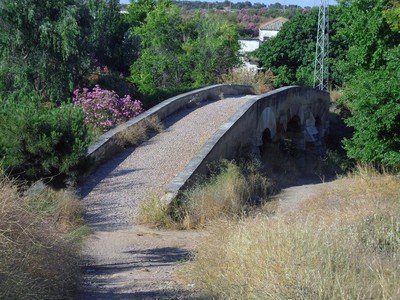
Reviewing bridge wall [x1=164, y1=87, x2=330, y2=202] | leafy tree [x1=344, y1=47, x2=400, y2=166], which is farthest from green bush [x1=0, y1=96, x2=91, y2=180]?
leafy tree [x1=344, y1=47, x2=400, y2=166]

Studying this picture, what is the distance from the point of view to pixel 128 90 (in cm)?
2498

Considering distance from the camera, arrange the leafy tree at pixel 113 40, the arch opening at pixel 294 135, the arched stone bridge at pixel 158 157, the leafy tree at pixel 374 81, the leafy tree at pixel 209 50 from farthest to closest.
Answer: the leafy tree at pixel 209 50
the leafy tree at pixel 113 40
the arch opening at pixel 294 135
the leafy tree at pixel 374 81
the arched stone bridge at pixel 158 157

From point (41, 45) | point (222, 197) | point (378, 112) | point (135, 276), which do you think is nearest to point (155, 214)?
point (222, 197)

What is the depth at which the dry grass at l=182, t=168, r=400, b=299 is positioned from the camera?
6.45 metres

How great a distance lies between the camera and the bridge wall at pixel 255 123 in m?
15.4

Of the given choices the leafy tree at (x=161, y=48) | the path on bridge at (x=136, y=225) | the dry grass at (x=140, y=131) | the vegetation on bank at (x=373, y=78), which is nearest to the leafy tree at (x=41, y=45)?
the dry grass at (x=140, y=131)

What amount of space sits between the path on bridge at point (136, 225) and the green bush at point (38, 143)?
4.54 ft

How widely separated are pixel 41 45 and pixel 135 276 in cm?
1337

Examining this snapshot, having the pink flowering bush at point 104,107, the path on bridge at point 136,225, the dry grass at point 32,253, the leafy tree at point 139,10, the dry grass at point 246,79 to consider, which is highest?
A: the leafy tree at point 139,10

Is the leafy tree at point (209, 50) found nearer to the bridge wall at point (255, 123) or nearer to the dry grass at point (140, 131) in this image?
the bridge wall at point (255, 123)

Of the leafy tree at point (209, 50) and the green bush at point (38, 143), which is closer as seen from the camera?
the green bush at point (38, 143)

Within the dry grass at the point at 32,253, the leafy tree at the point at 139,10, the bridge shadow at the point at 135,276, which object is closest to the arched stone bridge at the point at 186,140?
the bridge shadow at the point at 135,276

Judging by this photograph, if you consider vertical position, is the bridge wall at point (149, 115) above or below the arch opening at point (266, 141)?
above

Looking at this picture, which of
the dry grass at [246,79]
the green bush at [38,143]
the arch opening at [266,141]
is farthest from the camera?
the dry grass at [246,79]
